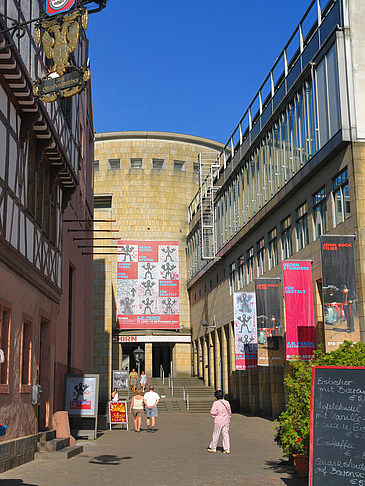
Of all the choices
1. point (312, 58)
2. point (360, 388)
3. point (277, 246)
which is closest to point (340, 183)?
point (312, 58)

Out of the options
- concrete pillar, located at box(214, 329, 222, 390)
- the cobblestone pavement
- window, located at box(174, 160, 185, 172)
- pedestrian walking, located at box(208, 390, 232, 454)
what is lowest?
the cobblestone pavement

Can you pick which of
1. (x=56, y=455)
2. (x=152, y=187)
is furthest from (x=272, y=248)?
(x=152, y=187)

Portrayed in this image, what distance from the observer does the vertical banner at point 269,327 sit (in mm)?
→ 28234

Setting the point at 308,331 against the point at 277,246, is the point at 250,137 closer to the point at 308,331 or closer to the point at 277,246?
the point at 277,246

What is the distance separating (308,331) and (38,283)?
11.4 meters

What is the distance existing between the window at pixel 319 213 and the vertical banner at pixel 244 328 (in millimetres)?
9097

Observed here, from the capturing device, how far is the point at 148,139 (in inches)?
2281

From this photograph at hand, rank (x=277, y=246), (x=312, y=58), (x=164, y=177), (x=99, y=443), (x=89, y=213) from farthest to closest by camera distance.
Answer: (x=164, y=177)
(x=89, y=213)
(x=277, y=246)
(x=312, y=58)
(x=99, y=443)

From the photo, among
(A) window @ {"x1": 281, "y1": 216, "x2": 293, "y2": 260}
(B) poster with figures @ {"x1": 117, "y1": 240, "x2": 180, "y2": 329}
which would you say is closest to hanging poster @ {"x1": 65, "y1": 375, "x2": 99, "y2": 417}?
(A) window @ {"x1": 281, "y1": 216, "x2": 293, "y2": 260}

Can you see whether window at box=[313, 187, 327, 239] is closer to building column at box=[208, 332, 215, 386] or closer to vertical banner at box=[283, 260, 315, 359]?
vertical banner at box=[283, 260, 315, 359]

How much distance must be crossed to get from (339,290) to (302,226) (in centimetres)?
605

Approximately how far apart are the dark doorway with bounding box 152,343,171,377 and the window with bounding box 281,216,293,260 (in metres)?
27.1

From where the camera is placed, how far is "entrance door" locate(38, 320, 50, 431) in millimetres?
18750

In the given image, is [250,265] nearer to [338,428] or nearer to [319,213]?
[319,213]
